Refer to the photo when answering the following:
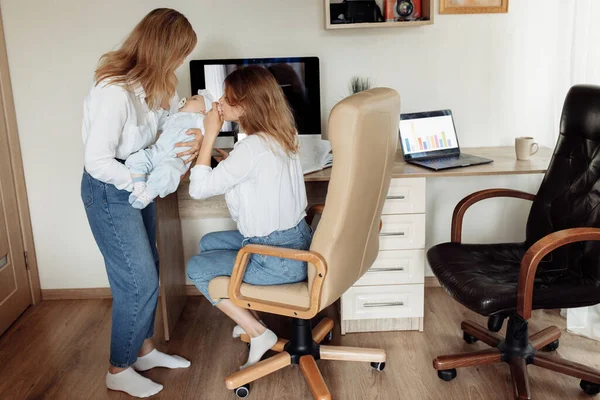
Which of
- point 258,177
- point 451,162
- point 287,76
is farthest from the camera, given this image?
point 287,76

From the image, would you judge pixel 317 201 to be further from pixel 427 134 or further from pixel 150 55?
pixel 150 55

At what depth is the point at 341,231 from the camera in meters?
1.98

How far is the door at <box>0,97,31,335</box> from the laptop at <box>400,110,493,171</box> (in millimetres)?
1788

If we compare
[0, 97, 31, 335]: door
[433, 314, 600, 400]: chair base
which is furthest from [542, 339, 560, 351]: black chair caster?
[0, 97, 31, 335]: door

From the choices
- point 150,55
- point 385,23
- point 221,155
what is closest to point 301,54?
point 385,23

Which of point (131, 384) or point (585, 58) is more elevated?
point (585, 58)

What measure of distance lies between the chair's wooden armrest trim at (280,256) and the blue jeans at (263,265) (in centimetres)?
5

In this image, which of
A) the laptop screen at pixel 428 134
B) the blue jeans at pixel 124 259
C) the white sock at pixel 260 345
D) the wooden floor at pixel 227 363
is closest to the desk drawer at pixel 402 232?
the laptop screen at pixel 428 134

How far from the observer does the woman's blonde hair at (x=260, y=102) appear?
2086 mm

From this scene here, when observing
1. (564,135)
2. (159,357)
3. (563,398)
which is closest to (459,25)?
(564,135)

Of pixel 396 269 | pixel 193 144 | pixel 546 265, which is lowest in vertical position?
pixel 396 269

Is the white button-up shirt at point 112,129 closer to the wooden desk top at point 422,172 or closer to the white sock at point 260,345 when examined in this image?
the wooden desk top at point 422,172

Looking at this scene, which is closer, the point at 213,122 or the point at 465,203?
the point at 213,122

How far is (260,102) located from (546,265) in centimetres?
122
